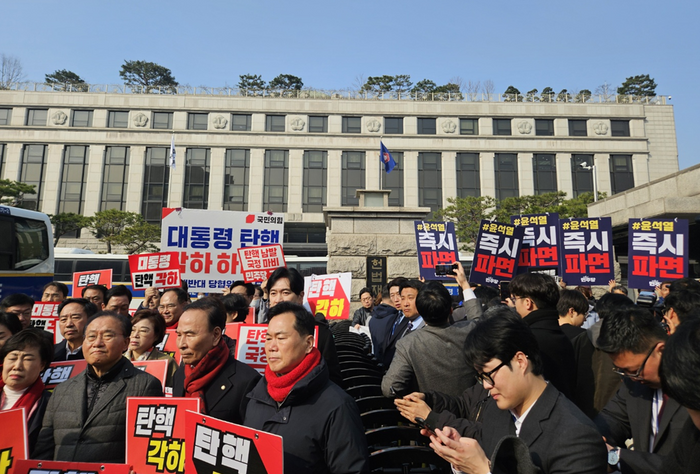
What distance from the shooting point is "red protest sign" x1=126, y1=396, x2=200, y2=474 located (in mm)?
2383

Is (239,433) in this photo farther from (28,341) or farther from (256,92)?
(256,92)

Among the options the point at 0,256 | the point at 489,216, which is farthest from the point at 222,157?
the point at 0,256

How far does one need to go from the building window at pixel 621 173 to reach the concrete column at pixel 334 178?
24578 millimetres

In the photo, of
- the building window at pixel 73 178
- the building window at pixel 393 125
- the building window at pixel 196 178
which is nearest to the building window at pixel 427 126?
the building window at pixel 393 125

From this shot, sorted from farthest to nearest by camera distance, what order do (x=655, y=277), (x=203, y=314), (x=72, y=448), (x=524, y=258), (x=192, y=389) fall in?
(x=524, y=258), (x=655, y=277), (x=203, y=314), (x=192, y=389), (x=72, y=448)

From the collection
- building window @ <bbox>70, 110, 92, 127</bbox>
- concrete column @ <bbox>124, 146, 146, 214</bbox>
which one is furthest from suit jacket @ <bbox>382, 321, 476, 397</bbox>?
building window @ <bbox>70, 110, 92, 127</bbox>

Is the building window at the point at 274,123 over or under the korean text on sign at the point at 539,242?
over

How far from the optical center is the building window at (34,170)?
3650cm

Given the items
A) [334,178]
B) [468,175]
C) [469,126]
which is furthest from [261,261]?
[469,126]

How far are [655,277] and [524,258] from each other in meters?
1.90

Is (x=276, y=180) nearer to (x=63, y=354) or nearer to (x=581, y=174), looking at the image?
(x=581, y=174)

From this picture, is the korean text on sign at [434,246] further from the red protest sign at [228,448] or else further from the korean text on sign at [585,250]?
the red protest sign at [228,448]

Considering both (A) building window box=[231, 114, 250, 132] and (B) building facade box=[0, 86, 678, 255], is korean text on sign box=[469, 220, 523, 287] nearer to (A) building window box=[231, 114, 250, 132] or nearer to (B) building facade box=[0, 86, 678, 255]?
(B) building facade box=[0, 86, 678, 255]

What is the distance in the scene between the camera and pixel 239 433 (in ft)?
6.34
